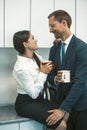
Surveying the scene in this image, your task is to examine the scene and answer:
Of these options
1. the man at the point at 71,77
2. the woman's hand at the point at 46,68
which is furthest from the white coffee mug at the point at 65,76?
the woman's hand at the point at 46,68

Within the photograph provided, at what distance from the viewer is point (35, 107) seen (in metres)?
2.15

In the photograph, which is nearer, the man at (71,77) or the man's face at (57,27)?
the man at (71,77)

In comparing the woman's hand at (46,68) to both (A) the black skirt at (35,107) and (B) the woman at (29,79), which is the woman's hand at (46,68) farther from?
(A) the black skirt at (35,107)

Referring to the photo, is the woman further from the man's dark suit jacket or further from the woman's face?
the man's dark suit jacket

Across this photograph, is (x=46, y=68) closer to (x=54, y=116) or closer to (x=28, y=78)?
(x=28, y=78)

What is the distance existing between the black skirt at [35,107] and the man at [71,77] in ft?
0.21

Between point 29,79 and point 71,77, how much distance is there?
35 cm

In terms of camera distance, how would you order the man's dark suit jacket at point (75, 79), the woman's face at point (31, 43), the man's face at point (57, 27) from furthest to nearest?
the woman's face at point (31, 43) → the man's face at point (57, 27) → the man's dark suit jacket at point (75, 79)

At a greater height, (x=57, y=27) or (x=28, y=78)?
(x=57, y=27)

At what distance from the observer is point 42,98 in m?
2.33

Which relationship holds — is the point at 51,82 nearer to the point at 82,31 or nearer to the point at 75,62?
the point at 75,62

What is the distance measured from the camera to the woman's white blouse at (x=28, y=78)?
2.12 m

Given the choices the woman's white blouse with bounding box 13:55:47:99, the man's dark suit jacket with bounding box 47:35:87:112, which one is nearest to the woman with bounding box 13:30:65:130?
the woman's white blouse with bounding box 13:55:47:99

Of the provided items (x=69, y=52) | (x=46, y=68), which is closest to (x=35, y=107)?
(x=46, y=68)
